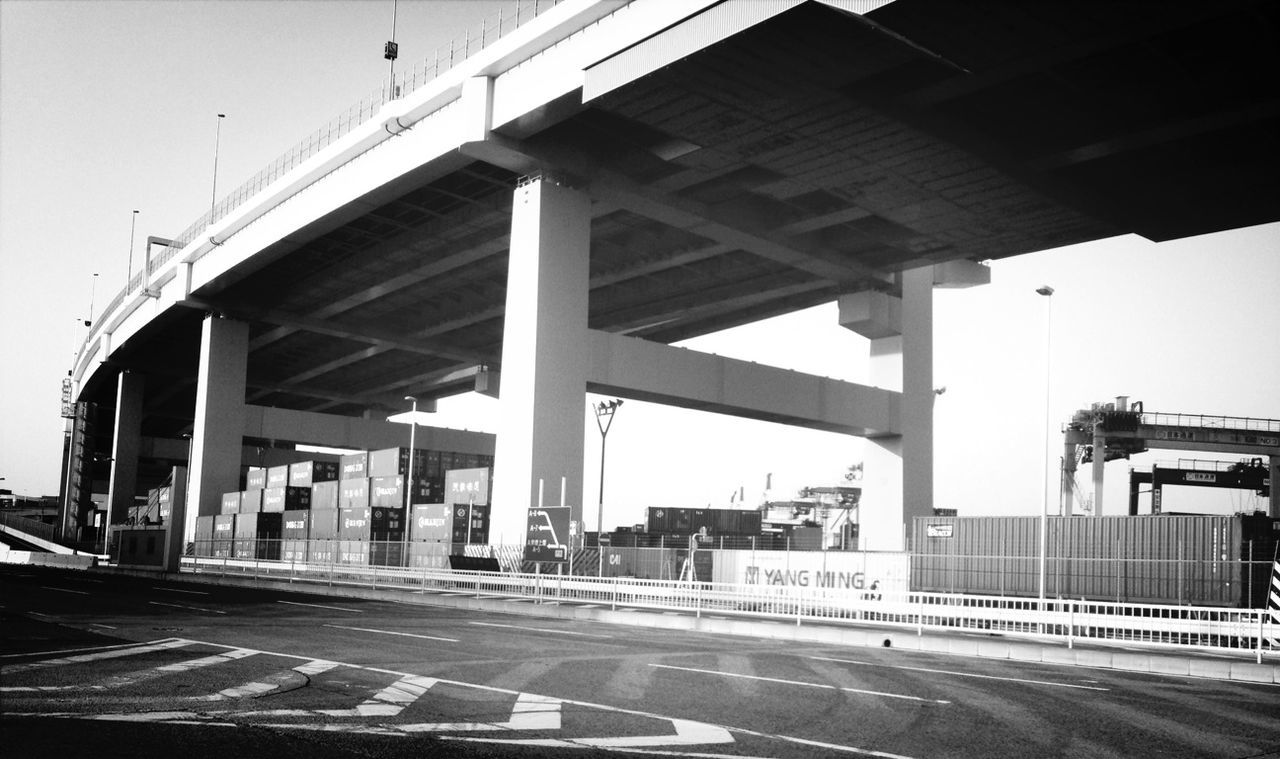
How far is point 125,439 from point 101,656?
75.1 metres

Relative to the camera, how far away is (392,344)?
65375 mm

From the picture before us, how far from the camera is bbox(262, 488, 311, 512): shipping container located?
60.5 meters

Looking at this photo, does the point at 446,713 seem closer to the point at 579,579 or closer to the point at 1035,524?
the point at 579,579

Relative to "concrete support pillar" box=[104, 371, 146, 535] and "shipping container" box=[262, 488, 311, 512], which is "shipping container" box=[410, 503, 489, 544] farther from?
"concrete support pillar" box=[104, 371, 146, 535]

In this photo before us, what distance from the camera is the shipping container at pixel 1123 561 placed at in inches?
1176

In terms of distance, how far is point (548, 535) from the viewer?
33.6 m

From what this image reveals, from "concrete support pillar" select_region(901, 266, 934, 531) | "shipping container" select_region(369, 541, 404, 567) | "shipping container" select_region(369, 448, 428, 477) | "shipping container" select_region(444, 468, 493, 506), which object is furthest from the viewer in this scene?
"concrete support pillar" select_region(901, 266, 934, 531)

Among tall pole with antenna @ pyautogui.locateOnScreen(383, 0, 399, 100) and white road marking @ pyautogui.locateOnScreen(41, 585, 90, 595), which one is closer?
white road marking @ pyautogui.locateOnScreen(41, 585, 90, 595)

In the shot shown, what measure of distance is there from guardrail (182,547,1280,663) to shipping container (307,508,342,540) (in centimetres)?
1660

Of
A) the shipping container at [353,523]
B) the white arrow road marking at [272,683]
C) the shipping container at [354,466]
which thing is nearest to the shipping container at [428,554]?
the shipping container at [353,523]

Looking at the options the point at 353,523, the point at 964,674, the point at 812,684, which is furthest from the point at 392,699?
the point at 353,523

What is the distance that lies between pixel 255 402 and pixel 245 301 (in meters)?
39.8

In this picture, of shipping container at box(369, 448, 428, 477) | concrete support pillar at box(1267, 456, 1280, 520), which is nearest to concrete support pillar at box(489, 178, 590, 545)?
shipping container at box(369, 448, 428, 477)

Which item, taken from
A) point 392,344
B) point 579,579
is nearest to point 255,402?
point 392,344
